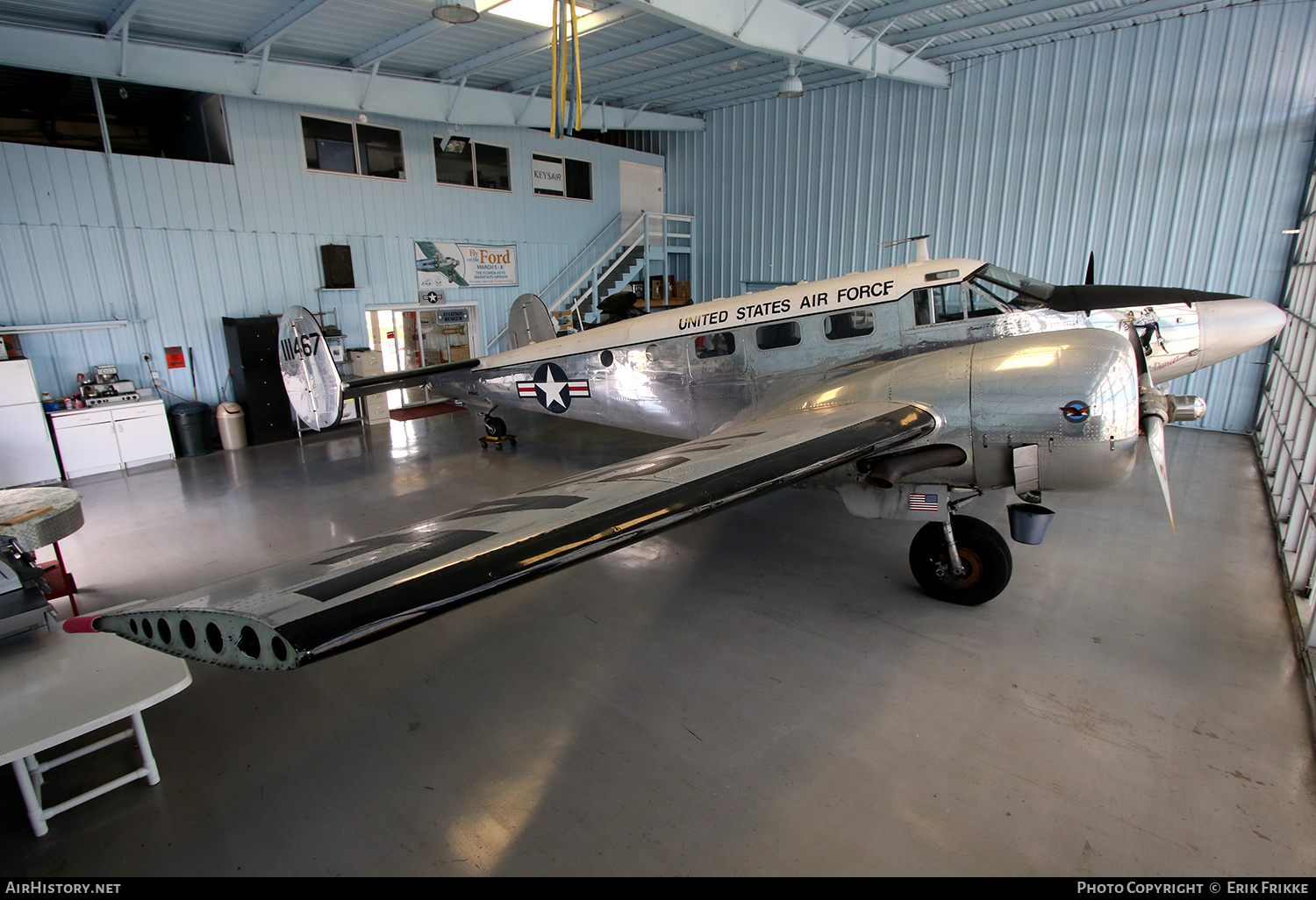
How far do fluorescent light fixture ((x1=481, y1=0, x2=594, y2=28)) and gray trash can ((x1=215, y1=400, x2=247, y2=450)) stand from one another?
318 inches

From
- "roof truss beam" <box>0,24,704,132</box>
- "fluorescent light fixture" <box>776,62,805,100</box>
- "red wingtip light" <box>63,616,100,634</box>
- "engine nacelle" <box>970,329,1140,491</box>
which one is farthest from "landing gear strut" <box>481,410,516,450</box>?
"red wingtip light" <box>63,616,100,634</box>

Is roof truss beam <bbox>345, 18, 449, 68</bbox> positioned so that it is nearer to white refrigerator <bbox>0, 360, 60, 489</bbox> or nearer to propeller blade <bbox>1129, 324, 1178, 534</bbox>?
white refrigerator <bbox>0, 360, 60, 489</bbox>

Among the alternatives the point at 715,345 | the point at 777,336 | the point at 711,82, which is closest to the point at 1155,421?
the point at 777,336

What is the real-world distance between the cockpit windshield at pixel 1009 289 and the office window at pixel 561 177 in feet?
43.5

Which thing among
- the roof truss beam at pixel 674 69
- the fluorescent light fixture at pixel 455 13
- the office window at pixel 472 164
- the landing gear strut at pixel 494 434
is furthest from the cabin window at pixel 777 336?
the office window at pixel 472 164

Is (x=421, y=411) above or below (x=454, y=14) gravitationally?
below

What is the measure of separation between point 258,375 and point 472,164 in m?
7.30

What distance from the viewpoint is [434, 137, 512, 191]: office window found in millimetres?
14664

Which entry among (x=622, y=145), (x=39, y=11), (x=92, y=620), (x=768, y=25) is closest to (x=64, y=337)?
(x=39, y=11)

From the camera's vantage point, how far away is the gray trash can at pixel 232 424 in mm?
11320

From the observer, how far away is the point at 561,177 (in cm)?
1728

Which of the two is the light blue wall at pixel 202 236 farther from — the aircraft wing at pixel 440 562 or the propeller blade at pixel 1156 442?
the propeller blade at pixel 1156 442

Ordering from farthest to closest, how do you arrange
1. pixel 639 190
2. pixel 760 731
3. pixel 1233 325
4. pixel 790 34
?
pixel 639 190
pixel 790 34
pixel 1233 325
pixel 760 731

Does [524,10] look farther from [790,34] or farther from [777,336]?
[777,336]
